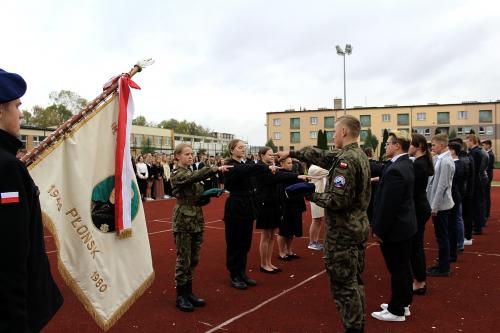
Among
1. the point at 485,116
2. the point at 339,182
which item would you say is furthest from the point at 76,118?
the point at 485,116

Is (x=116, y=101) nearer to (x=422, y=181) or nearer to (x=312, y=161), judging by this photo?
(x=312, y=161)

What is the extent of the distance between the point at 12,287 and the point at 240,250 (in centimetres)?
444

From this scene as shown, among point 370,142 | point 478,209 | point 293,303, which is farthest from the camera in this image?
point 370,142

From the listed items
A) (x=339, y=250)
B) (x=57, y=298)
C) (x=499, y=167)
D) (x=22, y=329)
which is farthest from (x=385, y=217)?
(x=499, y=167)

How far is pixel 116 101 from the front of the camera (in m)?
3.39

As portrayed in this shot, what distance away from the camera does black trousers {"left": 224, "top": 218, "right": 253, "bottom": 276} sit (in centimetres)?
589

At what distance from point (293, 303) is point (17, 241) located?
4123mm

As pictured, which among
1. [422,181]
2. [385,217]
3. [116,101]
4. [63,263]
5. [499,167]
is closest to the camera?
[63,263]

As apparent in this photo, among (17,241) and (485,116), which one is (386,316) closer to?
(17,241)

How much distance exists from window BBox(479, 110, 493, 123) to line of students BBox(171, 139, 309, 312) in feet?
232

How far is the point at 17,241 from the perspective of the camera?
1.70 m

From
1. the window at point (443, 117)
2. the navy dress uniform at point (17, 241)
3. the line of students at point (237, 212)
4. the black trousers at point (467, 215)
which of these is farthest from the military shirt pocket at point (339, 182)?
the window at point (443, 117)

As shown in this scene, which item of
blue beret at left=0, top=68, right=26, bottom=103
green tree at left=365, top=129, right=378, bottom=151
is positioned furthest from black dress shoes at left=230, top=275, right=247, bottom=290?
green tree at left=365, top=129, right=378, bottom=151

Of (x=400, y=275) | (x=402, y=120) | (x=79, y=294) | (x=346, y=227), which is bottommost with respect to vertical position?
(x=400, y=275)
